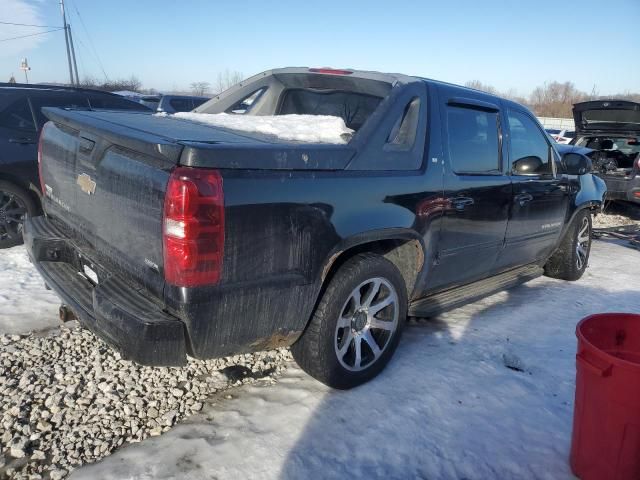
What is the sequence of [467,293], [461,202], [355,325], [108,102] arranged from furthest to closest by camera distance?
1. [108,102]
2. [467,293]
3. [461,202]
4. [355,325]

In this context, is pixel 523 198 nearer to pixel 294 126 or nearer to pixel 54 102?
pixel 294 126

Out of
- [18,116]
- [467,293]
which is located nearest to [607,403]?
[467,293]

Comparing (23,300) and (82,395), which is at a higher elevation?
(23,300)

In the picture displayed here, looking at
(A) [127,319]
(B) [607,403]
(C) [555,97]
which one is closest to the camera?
(B) [607,403]

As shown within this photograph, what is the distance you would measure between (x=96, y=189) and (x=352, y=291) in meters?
1.52

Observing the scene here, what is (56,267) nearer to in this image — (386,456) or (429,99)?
(386,456)

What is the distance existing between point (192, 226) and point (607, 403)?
192 cm

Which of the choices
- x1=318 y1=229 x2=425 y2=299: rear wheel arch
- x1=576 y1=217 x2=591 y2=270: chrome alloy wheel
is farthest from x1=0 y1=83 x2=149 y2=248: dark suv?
x1=576 y1=217 x2=591 y2=270: chrome alloy wheel

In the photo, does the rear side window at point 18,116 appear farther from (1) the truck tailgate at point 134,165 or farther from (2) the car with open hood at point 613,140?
(2) the car with open hood at point 613,140

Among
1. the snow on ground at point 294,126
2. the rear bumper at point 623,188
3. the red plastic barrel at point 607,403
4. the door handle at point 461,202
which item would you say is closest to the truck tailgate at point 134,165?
the snow on ground at point 294,126

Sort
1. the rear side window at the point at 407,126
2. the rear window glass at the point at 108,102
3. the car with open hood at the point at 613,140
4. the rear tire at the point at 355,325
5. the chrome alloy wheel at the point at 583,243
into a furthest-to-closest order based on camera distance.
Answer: the car with open hood at the point at 613,140, the rear window glass at the point at 108,102, the chrome alloy wheel at the point at 583,243, the rear side window at the point at 407,126, the rear tire at the point at 355,325

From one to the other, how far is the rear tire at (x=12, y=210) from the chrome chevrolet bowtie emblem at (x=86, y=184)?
10.2ft

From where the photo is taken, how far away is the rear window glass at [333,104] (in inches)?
137

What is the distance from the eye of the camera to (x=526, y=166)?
13.7ft
